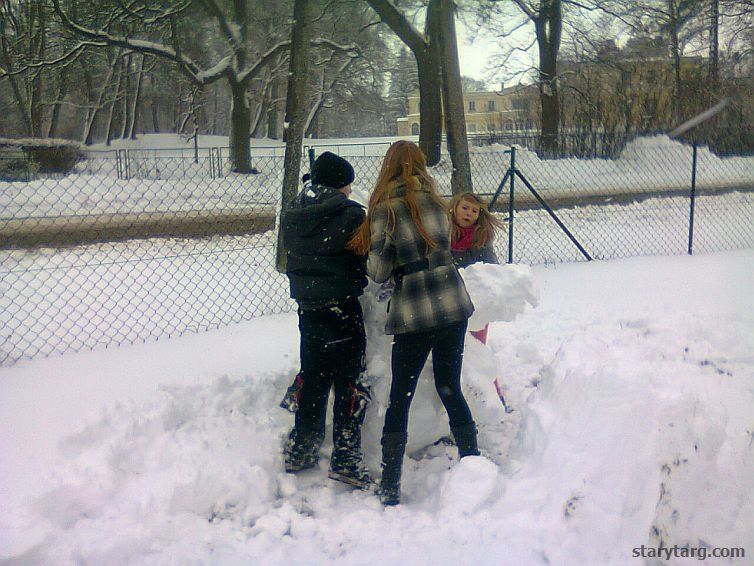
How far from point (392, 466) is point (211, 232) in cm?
921

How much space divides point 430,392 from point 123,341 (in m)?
2.80

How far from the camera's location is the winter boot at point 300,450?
3.49 meters

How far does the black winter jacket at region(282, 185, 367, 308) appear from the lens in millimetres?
3223

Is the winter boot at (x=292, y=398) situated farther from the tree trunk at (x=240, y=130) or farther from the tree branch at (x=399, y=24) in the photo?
the tree trunk at (x=240, y=130)

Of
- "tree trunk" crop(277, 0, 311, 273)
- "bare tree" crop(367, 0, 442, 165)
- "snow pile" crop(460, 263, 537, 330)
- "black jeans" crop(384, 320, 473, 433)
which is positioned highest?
"bare tree" crop(367, 0, 442, 165)

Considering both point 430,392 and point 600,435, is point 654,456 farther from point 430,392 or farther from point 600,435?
point 430,392

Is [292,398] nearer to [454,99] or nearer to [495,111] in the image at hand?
[454,99]

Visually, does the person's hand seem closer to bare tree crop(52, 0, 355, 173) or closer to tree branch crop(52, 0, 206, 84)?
tree branch crop(52, 0, 206, 84)

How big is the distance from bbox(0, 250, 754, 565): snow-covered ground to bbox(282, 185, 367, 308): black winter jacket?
44 cm

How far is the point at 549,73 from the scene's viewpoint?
73.6ft

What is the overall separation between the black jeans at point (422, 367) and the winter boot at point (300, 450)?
0.47 metres

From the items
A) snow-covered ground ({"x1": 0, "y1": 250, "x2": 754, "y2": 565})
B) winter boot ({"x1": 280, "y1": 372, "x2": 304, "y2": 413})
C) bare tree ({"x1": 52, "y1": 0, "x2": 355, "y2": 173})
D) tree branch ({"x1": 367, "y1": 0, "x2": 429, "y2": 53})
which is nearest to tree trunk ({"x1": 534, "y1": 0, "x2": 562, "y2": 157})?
tree branch ({"x1": 367, "y1": 0, "x2": 429, "y2": 53})

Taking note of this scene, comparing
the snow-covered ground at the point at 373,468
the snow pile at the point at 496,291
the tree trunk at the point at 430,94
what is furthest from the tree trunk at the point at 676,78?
the snow pile at the point at 496,291

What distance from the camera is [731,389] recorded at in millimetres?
4156
